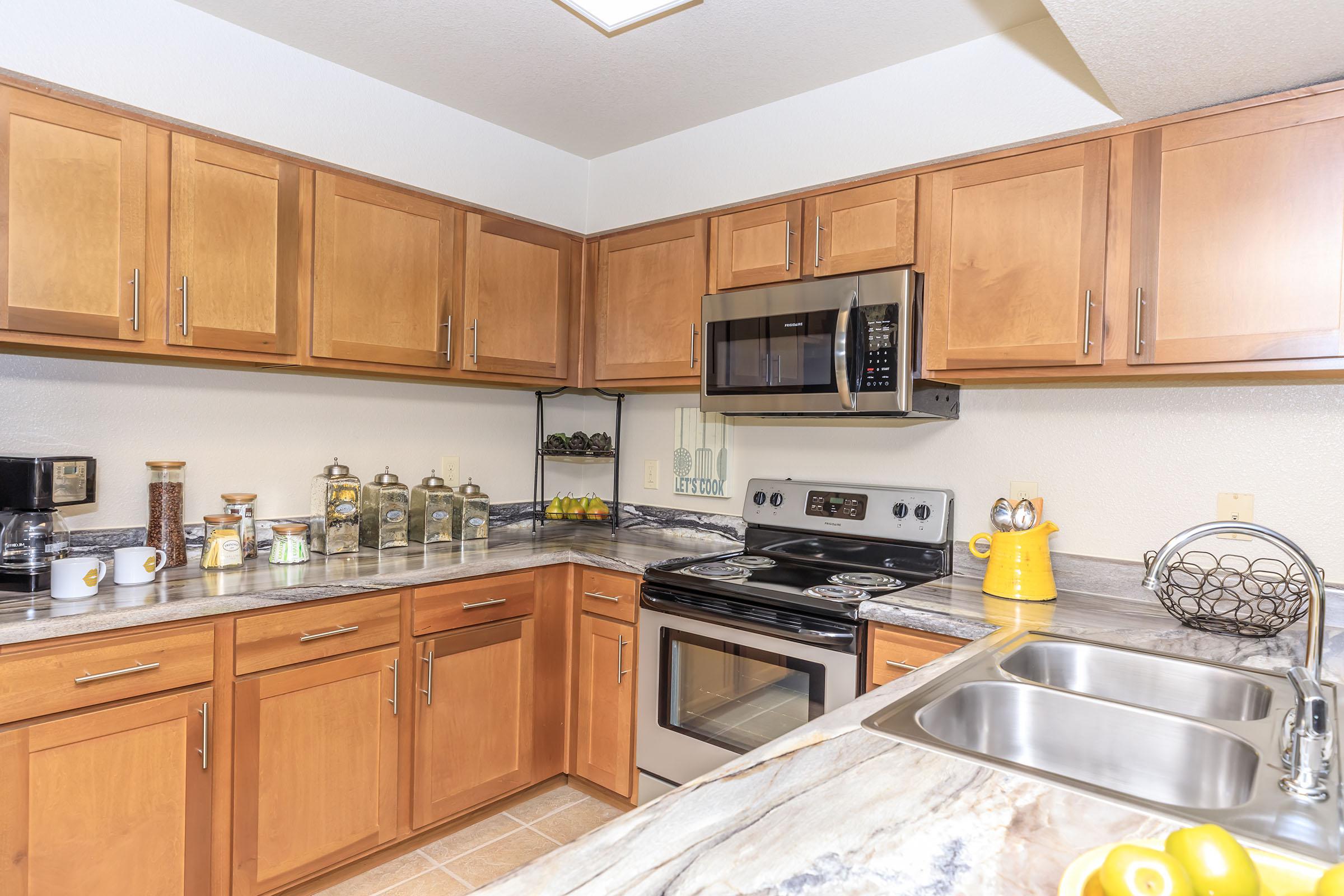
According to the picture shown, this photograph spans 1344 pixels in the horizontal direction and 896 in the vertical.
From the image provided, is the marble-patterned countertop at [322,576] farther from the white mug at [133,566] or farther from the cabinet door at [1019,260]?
the cabinet door at [1019,260]

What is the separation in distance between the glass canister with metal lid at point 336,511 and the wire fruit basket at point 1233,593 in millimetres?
2223

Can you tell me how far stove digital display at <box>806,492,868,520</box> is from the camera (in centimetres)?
258

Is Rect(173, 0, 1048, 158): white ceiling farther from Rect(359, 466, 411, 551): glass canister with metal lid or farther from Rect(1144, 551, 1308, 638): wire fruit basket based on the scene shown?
Rect(1144, 551, 1308, 638): wire fruit basket

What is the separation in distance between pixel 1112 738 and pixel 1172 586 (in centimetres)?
90

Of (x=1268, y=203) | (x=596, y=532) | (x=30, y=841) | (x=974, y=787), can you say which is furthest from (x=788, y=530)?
(x=30, y=841)

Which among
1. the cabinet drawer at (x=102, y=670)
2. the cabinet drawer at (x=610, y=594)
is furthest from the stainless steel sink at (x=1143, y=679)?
the cabinet drawer at (x=102, y=670)

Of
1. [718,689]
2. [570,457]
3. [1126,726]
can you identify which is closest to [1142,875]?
[1126,726]

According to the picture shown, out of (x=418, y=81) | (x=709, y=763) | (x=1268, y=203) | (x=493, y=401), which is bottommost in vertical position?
(x=709, y=763)

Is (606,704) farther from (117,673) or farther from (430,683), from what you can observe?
(117,673)

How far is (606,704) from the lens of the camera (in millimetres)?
2602

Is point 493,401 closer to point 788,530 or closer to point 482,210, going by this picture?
point 482,210

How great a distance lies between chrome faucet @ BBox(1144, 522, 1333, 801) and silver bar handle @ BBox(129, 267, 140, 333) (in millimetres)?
2249

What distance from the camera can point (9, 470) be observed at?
1.81 meters

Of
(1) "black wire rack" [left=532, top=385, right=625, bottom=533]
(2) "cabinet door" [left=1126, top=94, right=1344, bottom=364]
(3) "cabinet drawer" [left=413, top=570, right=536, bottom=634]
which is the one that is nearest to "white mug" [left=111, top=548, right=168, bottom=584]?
(3) "cabinet drawer" [left=413, top=570, right=536, bottom=634]
